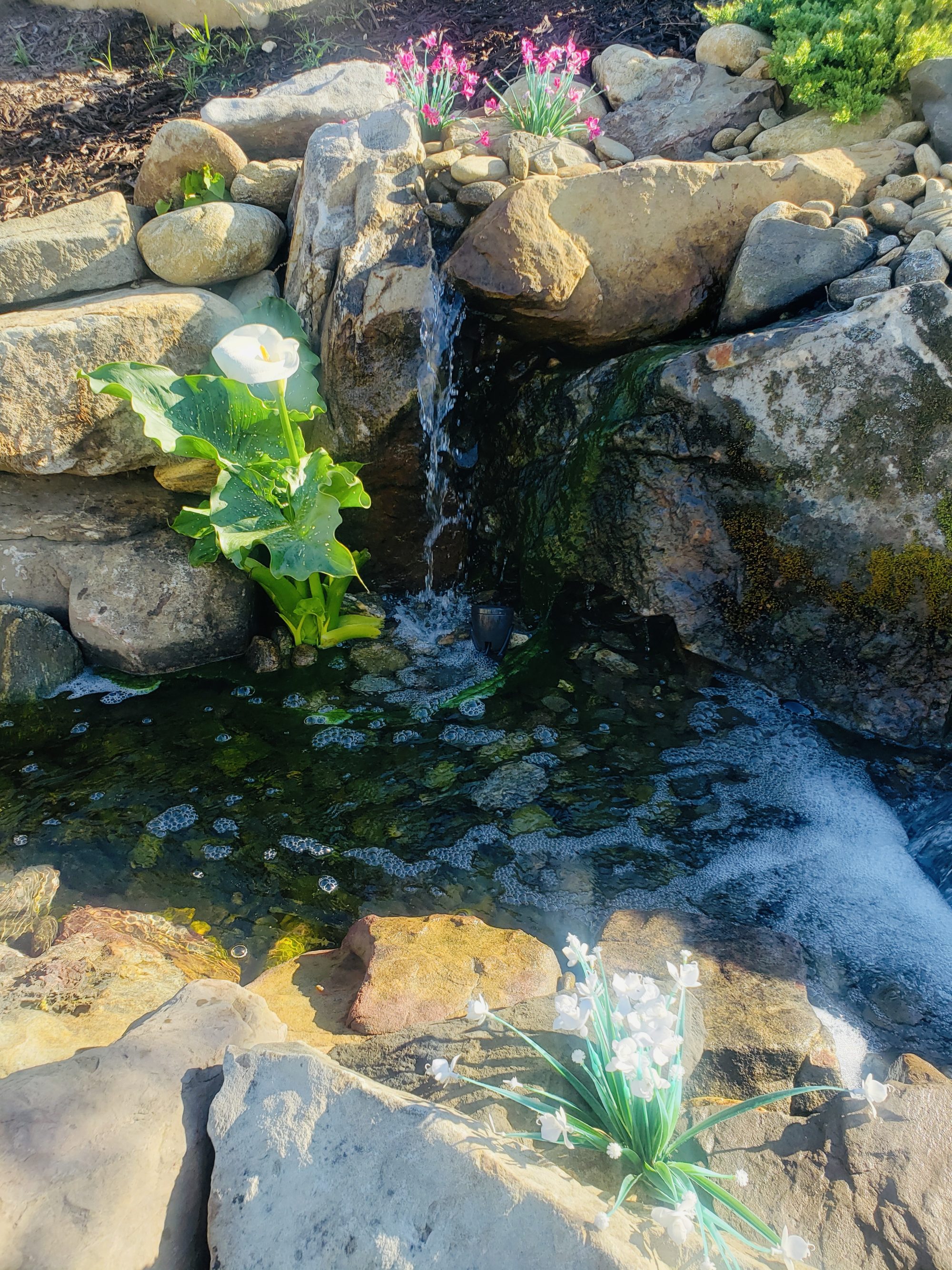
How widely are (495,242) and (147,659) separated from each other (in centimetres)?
277

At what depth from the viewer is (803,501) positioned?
347cm

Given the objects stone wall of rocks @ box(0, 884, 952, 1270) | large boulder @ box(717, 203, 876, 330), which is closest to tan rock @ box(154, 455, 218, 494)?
stone wall of rocks @ box(0, 884, 952, 1270)

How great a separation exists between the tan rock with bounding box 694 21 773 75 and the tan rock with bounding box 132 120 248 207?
3.01m

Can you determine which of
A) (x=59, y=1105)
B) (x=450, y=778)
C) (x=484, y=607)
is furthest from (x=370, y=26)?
(x=59, y=1105)

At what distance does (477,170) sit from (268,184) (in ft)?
4.41

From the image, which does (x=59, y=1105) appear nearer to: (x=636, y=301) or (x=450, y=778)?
(x=450, y=778)

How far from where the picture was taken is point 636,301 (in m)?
4.02

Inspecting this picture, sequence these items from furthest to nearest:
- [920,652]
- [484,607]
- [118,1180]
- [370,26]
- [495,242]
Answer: [370,26] → [484,607] → [495,242] → [920,652] → [118,1180]

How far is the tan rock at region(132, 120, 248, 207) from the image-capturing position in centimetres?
455

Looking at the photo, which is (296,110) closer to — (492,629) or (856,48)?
(856,48)

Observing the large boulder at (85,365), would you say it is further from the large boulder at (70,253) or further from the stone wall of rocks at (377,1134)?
the stone wall of rocks at (377,1134)

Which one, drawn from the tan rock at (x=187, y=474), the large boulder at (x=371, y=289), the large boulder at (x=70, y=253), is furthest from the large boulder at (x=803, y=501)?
the large boulder at (x=70, y=253)

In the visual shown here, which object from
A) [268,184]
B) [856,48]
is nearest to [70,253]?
[268,184]

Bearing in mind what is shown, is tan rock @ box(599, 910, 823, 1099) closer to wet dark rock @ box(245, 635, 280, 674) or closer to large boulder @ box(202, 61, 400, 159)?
wet dark rock @ box(245, 635, 280, 674)
